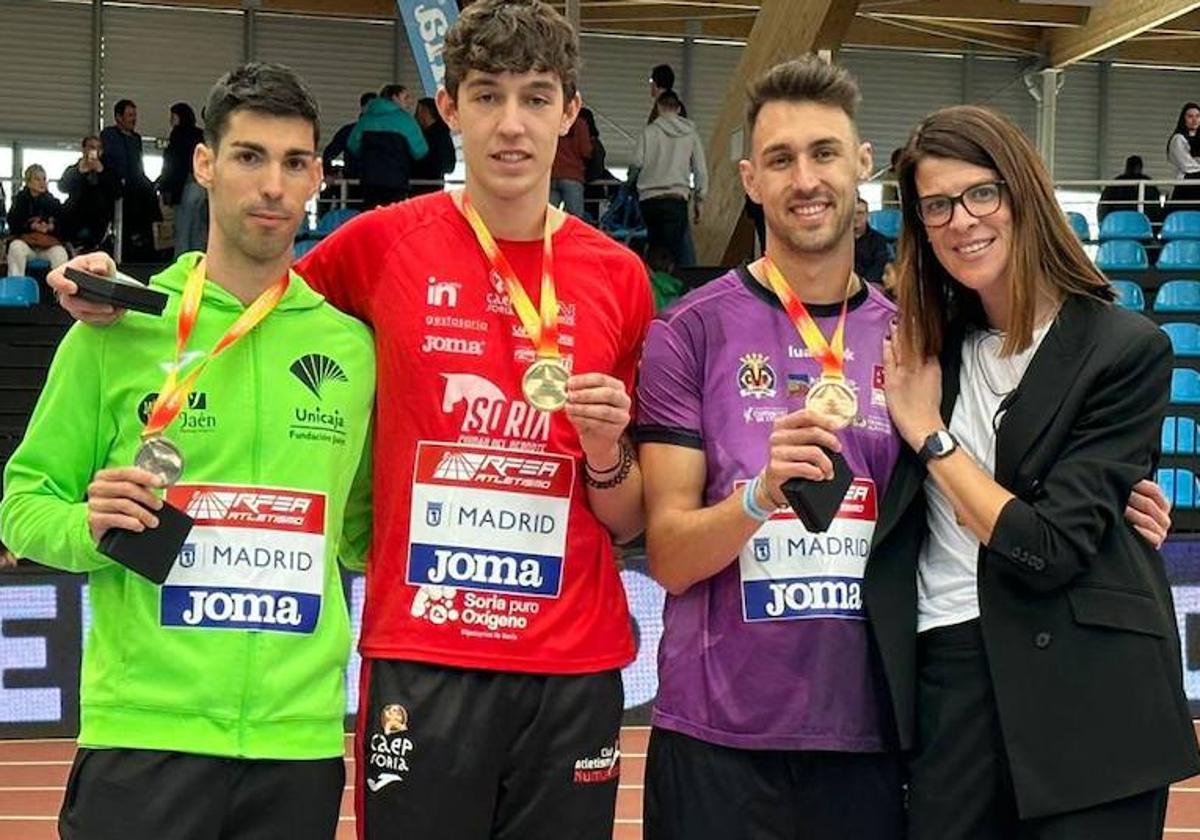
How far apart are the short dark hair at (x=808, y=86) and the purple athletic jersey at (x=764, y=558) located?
0.34 metres

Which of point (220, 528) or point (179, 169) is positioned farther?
point (179, 169)

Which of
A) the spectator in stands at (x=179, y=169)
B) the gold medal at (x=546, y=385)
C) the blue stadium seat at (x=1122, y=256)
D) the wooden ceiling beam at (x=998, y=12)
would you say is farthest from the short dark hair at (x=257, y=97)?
the wooden ceiling beam at (x=998, y=12)

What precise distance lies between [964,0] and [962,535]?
17.1 metres

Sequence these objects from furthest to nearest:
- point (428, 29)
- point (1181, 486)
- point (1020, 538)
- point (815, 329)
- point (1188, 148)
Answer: point (1188, 148) → point (428, 29) → point (1181, 486) → point (815, 329) → point (1020, 538)

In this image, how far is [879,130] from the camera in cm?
2095

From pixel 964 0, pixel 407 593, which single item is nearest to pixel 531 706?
pixel 407 593

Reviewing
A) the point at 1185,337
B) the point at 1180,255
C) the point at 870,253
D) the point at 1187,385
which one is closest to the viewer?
the point at 870,253

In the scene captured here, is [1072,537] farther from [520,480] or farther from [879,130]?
[879,130]

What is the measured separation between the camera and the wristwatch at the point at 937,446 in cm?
250

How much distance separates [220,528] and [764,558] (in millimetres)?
927

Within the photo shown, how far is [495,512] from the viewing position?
2764 mm

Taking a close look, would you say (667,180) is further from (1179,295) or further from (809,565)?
(809,565)

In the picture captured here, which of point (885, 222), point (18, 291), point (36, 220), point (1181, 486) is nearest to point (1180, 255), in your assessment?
point (885, 222)

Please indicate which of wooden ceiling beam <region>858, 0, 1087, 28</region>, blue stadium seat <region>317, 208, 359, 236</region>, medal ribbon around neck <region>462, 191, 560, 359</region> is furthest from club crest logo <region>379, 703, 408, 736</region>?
wooden ceiling beam <region>858, 0, 1087, 28</region>
